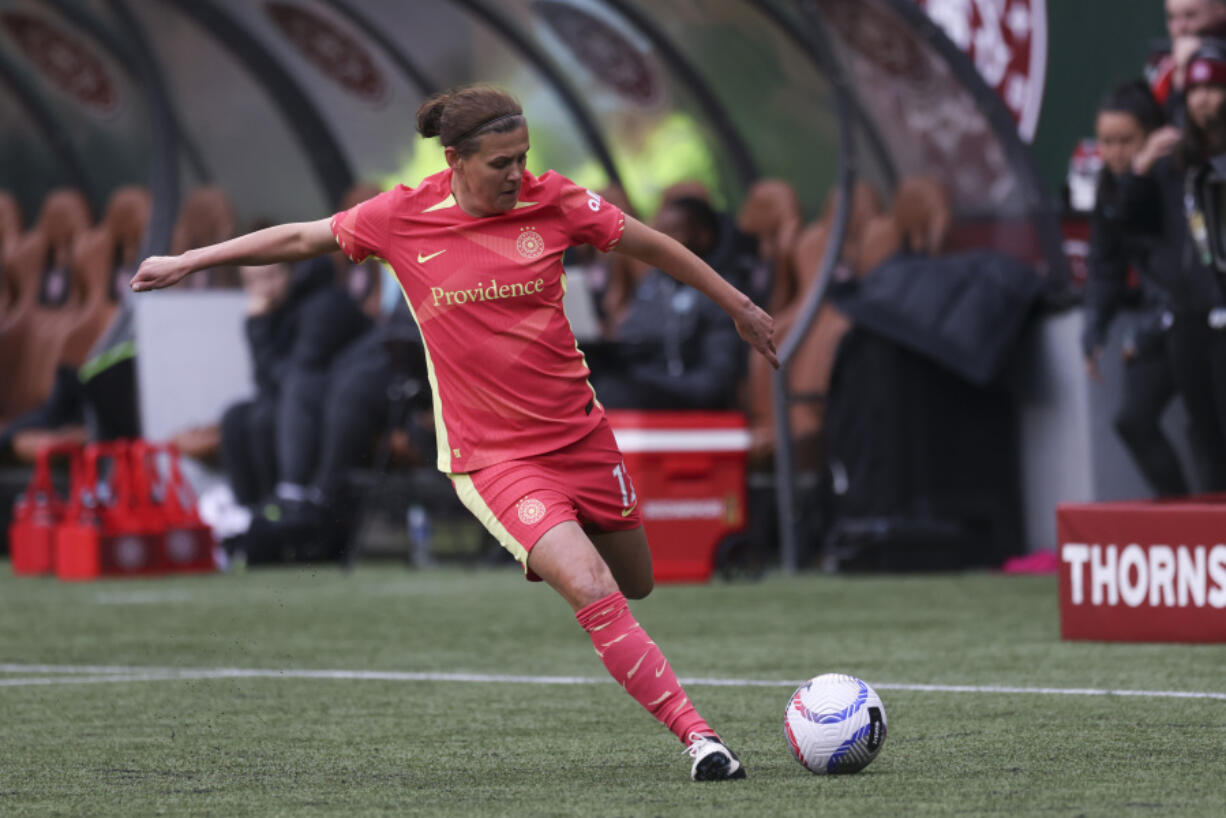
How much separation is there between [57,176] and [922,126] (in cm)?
1069

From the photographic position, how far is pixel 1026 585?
1096cm

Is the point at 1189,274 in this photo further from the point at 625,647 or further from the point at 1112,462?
the point at 625,647

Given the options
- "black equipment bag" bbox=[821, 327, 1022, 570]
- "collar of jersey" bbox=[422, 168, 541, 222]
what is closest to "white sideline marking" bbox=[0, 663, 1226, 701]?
"collar of jersey" bbox=[422, 168, 541, 222]

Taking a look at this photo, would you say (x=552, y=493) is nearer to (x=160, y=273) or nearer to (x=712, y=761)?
(x=712, y=761)

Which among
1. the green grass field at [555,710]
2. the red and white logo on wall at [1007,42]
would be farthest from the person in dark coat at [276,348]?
the red and white logo on wall at [1007,42]

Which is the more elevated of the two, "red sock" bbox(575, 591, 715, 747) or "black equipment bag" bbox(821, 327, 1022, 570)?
"red sock" bbox(575, 591, 715, 747)

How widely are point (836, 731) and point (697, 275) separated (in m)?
1.20

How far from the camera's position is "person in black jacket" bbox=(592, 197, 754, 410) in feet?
42.0

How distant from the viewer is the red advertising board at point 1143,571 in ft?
25.4

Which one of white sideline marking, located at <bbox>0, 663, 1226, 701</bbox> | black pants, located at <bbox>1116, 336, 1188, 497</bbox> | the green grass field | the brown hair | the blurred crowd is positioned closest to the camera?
Answer: the green grass field

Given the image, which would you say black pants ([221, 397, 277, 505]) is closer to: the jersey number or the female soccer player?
the female soccer player

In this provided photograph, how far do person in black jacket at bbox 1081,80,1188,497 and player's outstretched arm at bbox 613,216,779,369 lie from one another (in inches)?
199

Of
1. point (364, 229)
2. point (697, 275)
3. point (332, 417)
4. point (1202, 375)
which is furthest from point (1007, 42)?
point (364, 229)

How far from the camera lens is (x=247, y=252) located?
215 inches
